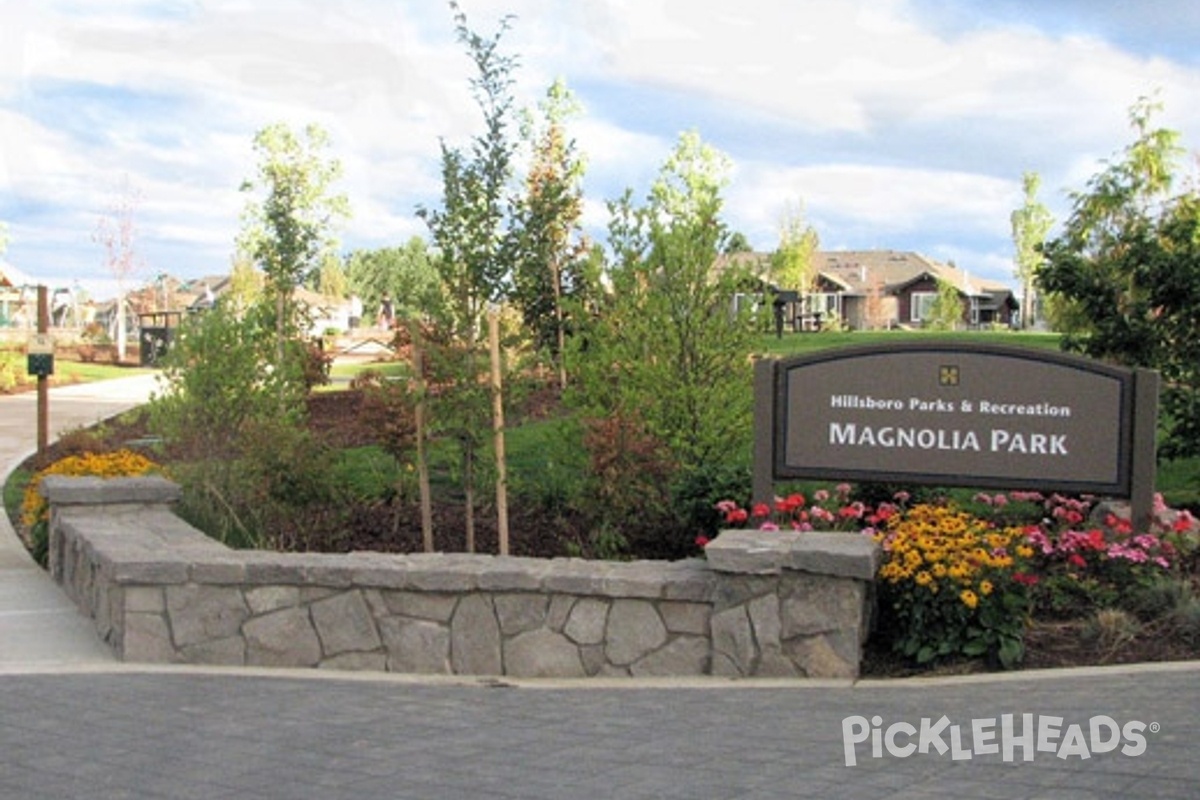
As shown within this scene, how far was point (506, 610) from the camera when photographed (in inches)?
295

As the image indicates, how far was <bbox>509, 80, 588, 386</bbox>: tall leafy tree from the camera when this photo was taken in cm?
1259

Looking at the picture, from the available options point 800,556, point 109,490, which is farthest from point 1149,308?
point 109,490

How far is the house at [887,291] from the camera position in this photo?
81.8 meters

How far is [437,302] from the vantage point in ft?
34.2

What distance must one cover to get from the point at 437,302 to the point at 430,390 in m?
0.69

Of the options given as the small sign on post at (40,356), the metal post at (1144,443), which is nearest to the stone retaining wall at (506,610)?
the metal post at (1144,443)

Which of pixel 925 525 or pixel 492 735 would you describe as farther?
pixel 925 525

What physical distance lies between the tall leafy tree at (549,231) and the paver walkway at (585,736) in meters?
5.43

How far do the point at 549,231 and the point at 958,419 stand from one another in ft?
27.3

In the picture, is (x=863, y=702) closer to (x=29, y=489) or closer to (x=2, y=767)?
(x=2, y=767)

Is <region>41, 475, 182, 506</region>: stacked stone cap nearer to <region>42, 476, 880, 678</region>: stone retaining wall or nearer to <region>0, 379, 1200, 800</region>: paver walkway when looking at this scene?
<region>42, 476, 880, 678</region>: stone retaining wall

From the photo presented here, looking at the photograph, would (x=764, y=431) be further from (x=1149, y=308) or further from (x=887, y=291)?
(x=887, y=291)

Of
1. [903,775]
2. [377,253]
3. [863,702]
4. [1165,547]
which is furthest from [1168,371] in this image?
[377,253]

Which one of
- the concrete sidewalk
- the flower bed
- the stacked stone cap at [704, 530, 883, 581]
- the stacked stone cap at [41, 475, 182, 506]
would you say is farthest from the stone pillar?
the stacked stone cap at [41, 475, 182, 506]
